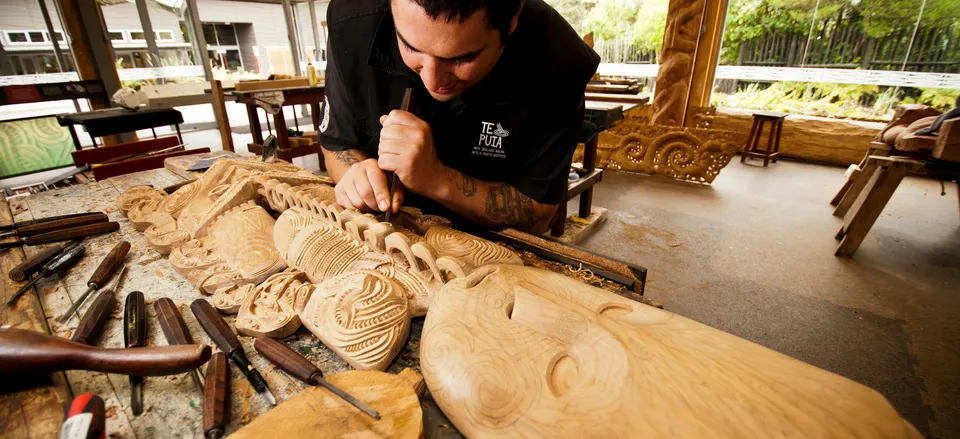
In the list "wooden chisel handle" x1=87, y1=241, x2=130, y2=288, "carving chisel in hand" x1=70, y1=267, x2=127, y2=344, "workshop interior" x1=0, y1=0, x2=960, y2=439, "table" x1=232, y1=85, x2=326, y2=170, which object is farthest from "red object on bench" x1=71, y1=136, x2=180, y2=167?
"carving chisel in hand" x1=70, y1=267, x2=127, y2=344

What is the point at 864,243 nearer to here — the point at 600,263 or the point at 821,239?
the point at 821,239

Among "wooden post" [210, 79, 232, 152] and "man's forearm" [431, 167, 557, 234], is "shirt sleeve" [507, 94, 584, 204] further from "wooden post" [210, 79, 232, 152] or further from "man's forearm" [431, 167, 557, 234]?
"wooden post" [210, 79, 232, 152]

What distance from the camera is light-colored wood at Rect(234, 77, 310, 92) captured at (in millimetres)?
5652

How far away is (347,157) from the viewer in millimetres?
2043

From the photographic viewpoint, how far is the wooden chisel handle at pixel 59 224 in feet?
6.62

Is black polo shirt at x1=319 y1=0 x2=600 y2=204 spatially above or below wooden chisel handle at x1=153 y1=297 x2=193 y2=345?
above

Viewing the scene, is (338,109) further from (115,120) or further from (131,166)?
(115,120)

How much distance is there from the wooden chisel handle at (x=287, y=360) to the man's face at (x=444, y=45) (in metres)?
0.90

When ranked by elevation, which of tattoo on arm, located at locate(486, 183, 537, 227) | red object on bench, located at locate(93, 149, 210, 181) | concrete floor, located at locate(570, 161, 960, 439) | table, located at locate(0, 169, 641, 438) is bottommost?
concrete floor, located at locate(570, 161, 960, 439)

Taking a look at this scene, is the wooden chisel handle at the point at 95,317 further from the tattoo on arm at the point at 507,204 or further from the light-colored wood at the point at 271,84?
the light-colored wood at the point at 271,84

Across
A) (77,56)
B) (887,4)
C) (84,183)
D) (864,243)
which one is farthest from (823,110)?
(77,56)

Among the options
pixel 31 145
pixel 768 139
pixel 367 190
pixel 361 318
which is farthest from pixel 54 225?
pixel 768 139

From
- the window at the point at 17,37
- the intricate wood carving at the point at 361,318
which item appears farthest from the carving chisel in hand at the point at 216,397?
the window at the point at 17,37

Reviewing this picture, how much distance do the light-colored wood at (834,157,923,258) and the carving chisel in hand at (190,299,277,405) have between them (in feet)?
16.7
